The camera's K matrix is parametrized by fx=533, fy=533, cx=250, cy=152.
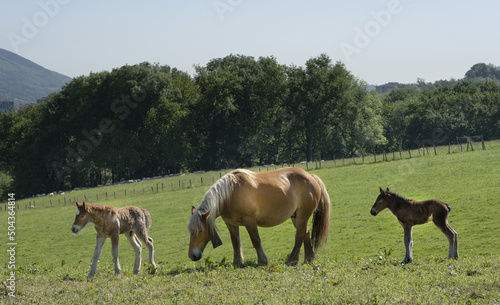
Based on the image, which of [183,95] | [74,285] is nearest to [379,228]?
[74,285]

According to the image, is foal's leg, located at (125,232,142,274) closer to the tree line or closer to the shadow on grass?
the shadow on grass

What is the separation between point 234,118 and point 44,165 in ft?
91.9

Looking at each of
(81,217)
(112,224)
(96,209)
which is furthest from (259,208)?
(81,217)

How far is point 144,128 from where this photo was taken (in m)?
76.3

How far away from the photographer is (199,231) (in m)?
12.0

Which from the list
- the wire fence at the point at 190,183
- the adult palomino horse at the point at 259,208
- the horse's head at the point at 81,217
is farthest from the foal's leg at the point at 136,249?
the wire fence at the point at 190,183

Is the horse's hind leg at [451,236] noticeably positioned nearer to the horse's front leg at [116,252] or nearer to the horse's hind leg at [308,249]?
the horse's hind leg at [308,249]

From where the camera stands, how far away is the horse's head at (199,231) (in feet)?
39.4

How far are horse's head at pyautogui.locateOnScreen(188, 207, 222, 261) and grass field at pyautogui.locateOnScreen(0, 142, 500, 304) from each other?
1.61ft

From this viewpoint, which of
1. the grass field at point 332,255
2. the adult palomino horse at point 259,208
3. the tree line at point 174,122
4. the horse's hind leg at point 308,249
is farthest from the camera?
the tree line at point 174,122

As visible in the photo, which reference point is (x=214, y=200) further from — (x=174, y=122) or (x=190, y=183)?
(x=174, y=122)

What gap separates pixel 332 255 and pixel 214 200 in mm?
8976

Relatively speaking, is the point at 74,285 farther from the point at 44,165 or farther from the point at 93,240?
the point at 44,165

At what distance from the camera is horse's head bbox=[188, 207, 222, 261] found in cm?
1202
